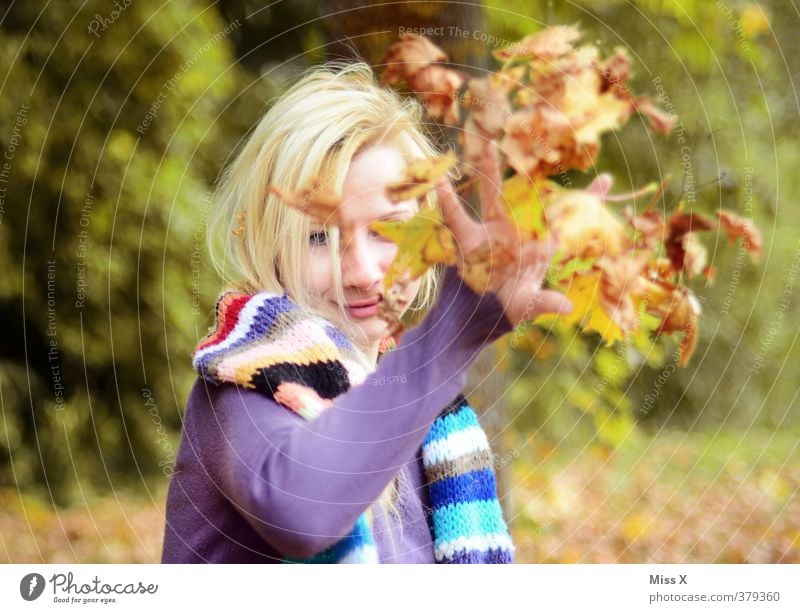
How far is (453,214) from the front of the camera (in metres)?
0.71

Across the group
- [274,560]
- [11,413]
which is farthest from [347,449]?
[11,413]

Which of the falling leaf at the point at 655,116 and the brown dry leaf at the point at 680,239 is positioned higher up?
the falling leaf at the point at 655,116

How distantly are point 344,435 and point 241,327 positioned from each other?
121 mm

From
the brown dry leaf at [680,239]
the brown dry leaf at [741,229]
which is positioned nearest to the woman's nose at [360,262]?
the brown dry leaf at [680,239]

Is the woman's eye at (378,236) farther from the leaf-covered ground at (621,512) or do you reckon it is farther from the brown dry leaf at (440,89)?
the leaf-covered ground at (621,512)

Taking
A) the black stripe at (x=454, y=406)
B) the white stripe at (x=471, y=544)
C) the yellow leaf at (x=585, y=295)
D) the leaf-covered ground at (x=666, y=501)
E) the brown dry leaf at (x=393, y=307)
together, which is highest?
the brown dry leaf at (x=393, y=307)

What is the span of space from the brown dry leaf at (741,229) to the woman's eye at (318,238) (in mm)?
624

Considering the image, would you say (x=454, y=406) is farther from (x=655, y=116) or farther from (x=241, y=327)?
(x=655, y=116)

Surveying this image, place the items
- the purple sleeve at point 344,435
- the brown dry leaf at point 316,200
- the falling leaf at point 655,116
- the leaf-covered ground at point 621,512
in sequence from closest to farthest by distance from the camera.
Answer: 1. the purple sleeve at point 344,435
2. the brown dry leaf at point 316,200
3. the falling leaf at point 655,116
4. the leaf-covered ground at point 621,512

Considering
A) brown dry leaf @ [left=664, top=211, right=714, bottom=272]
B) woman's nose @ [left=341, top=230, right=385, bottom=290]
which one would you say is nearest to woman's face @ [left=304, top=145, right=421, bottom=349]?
woman's nose @ [left=341, top=230, right=385, bottom=290]

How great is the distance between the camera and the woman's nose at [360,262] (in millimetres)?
713

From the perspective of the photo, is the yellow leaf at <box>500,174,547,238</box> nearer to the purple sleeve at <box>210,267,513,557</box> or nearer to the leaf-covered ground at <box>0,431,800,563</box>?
the purple sleeve at <box>210,267,513,557</box>

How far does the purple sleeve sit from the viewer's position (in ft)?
1.86
